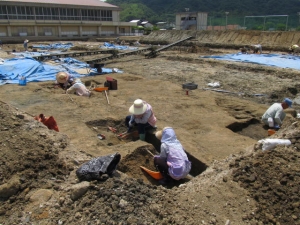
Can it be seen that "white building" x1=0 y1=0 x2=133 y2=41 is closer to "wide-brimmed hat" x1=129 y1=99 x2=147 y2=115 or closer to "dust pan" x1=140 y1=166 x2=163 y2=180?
"wide-brimmed hat" x1=129 y1=99 x2=147 y2=115

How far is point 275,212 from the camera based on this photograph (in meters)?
3.16

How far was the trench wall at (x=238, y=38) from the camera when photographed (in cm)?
2225

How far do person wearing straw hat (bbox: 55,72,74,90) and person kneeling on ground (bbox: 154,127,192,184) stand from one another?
6590 mm

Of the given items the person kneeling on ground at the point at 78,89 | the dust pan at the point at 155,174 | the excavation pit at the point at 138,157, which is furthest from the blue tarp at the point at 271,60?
the dust pan at the point at 155,174

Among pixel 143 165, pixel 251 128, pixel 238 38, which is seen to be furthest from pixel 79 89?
pixel 238 38

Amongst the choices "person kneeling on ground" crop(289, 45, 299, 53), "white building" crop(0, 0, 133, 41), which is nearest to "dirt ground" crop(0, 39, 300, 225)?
"person kneeling on ground" crop(289, 45, 299, 53)

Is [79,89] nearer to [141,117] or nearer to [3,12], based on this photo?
[141,117]

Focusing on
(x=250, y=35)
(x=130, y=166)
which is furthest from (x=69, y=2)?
(x=130, y=166)

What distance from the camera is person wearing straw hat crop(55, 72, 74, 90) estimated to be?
10.0 meters

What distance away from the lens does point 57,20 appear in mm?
40062

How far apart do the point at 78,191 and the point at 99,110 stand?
454 centimetres

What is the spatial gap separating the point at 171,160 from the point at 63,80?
7.00 metres

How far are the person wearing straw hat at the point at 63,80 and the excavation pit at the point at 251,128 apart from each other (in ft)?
20.5

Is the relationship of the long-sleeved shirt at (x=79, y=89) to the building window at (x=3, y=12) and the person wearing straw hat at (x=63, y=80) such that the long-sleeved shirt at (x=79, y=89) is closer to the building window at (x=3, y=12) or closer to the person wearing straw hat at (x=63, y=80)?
the person wearing straw hat at (x=63, y=80)
